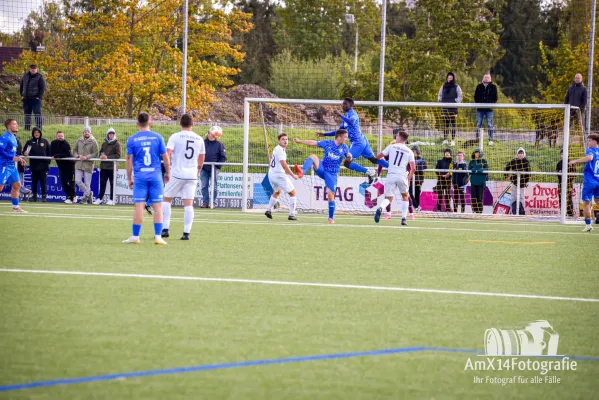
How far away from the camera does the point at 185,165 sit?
13.6 metres

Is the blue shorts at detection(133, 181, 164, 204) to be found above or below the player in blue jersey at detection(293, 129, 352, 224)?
below

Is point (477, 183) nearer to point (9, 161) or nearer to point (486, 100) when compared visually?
point (486, 100)

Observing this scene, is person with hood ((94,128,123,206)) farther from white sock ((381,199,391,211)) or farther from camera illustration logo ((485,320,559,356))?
camera illustration logo ((485,320,559,356))

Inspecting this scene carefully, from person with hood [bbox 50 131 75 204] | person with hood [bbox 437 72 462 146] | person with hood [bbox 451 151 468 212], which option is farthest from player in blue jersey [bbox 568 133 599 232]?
person with hood [bbox 50 131 75 204]

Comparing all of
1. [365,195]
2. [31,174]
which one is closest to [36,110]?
[31,174]

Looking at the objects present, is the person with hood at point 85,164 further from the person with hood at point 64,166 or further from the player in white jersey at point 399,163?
the player in white jersey at point 399,163

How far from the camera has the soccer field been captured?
505 centimetres

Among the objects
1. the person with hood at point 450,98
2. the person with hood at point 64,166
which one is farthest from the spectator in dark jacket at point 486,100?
the person with hood at point 64,166

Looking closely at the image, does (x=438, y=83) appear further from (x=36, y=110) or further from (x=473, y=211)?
(x=36, y=110)

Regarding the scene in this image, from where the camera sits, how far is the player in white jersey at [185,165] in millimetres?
13562

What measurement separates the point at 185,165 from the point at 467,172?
1085 centimetres

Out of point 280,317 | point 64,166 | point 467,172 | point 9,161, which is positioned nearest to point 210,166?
point 64,166

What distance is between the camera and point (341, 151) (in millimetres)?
18984

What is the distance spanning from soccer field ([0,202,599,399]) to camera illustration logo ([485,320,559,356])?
0.09 m
